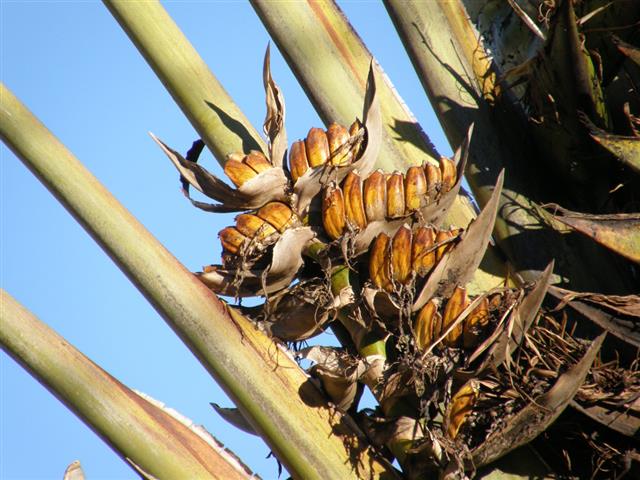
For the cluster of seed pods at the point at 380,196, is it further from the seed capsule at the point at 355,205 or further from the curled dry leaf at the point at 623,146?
the curled dry leaf at the point at 623,146

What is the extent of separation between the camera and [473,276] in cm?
175

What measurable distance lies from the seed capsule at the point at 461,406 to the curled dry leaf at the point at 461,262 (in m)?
0.16

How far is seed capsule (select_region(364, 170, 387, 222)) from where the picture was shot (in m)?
1.72

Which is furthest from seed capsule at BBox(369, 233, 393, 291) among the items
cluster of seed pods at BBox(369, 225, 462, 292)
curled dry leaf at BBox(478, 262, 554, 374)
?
curled dry leaf at BBox(478, 262, 554, 374)

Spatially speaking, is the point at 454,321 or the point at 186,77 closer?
the point at 454,321

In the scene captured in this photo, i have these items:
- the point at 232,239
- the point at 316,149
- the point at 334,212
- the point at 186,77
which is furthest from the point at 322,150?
the point at 186,77

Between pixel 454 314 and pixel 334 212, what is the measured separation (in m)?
0.28

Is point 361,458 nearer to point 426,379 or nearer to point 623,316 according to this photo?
point 426,379

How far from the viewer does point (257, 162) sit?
1757mm

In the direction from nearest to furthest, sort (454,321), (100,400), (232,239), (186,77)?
(100,400) < (454,321) < (232,239) < (186,77)

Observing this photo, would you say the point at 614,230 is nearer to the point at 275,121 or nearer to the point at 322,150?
the point at 322,150

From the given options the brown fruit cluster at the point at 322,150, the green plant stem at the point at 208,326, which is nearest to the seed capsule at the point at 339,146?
the brown fruit cluster at the point at 322,150


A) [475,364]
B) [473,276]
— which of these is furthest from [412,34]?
[475,364]

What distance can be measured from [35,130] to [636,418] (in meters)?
1.09
